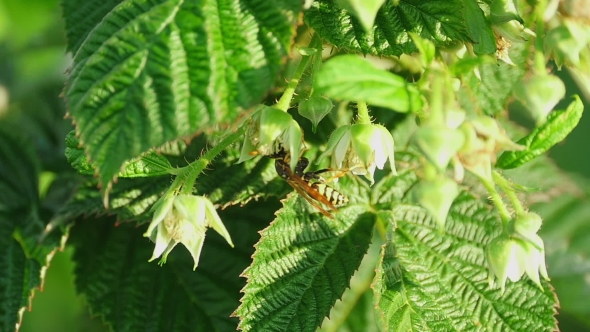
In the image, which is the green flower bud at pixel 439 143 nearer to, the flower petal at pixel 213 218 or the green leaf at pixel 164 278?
the flower petal at pixel 213 218

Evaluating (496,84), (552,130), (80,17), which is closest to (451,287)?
Result: (552,130)

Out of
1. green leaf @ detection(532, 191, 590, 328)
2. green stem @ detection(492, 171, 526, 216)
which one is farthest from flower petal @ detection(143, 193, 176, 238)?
green leaf @ detection(532, 191, 590, 328)

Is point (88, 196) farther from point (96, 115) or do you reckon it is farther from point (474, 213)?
point (474, 213)

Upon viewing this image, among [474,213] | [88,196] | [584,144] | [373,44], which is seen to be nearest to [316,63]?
[373,44]

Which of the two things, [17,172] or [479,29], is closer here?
[479,29]

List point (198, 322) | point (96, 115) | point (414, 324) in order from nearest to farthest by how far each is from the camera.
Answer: point (96, 115) → point (414, 324) → point (198, 322)

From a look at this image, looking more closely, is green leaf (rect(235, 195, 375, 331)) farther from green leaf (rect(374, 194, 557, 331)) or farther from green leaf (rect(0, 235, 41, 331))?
green leaf (rect(0, 235, 41, 331))

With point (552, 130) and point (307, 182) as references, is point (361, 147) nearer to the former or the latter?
point (307, 182)
